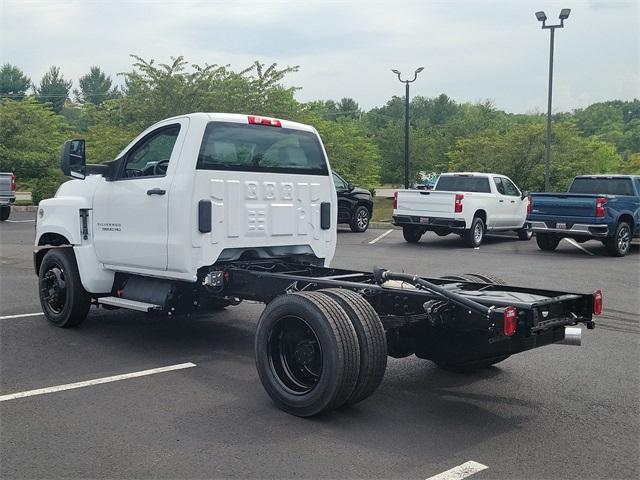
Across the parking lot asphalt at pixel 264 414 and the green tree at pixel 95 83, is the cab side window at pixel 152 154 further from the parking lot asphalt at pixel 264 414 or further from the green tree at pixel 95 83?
the green tree at pixel 95 83

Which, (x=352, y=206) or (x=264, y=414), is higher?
(x=352, y=206)

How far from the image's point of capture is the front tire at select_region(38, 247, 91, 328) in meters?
7.41

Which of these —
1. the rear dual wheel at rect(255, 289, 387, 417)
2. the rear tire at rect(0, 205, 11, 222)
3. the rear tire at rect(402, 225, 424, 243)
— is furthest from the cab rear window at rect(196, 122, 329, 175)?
the rear tire at rect(0, 205, 11, 222)

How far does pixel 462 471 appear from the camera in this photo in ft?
13.1

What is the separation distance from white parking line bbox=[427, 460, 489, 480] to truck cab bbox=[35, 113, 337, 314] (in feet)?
10.1

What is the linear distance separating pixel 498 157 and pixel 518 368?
77.2ft

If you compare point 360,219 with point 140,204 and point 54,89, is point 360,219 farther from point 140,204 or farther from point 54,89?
point 54,89

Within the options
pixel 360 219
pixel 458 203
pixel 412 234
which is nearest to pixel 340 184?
pixel 360 219

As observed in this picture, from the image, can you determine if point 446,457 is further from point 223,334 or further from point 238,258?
point 223,334

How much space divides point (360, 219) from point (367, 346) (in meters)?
16.8

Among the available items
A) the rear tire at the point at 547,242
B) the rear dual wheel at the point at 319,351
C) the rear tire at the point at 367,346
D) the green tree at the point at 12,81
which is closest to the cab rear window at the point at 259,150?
the rear dual wheel at the point at 319,351

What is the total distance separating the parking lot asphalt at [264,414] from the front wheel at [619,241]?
8.40m

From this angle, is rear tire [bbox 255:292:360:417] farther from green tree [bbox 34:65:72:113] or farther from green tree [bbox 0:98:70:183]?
green tree [bbox 34:65:72:113]

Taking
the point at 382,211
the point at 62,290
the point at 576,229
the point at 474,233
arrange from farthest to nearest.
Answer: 1. the point at 382,211
2. the point at 474,233
3. the point at 576,229
4. the point at 62,290
